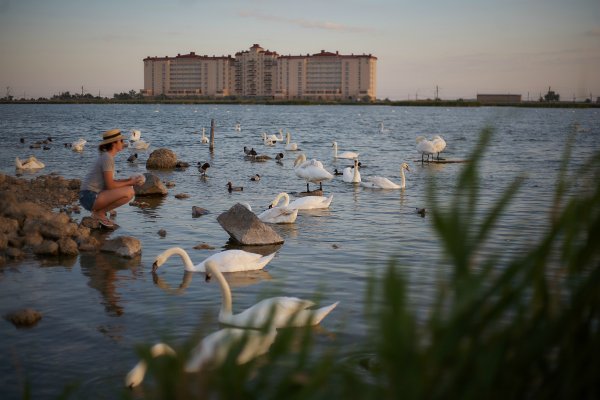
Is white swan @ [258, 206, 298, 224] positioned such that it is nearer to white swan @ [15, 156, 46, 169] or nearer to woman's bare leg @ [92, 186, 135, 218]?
woman's bare leg @ [92, 186, 135, 218]

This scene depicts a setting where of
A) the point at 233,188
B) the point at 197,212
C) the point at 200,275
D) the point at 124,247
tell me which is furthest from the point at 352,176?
the point at 200,275

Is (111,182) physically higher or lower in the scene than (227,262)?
higher

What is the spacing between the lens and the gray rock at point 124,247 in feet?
30.2

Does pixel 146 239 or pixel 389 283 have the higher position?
pixel 389 283

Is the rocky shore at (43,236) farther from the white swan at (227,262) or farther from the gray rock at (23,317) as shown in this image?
the gray rock at (23,317)

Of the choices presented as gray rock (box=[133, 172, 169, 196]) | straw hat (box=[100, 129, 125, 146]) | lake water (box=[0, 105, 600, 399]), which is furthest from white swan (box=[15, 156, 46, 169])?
straw hat (box=[100, 129, 125, 146])

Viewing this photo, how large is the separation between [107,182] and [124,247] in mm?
1411

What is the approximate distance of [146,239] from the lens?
10688 millimetres

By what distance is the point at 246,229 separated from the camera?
10406 millimetres

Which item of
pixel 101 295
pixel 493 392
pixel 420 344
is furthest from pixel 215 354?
pixel 101 295

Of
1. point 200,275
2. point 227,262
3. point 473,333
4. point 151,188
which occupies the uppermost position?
point 473,333

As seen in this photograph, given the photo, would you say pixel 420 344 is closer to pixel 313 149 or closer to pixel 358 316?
pixel 358 316

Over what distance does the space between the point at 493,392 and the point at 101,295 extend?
6816 mm

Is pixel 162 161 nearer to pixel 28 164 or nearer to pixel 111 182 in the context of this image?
pixel 28 164
